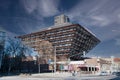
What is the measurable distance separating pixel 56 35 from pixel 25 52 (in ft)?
155

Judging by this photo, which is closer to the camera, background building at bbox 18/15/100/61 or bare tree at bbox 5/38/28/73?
bare tree at bbox 5/38/28/73

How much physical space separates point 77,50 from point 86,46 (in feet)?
50.3

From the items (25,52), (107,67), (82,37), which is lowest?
(107,67)

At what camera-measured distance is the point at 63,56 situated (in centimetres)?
12112

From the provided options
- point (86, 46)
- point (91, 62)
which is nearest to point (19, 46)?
point (91, 62)

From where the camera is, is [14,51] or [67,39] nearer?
[14,51]

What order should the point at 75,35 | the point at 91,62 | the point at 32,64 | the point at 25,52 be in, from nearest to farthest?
1. the point at 25,52
2. the point at 91,62
3. the point at 32,64
4. the point at 75,35

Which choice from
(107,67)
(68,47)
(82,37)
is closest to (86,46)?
(82,37)

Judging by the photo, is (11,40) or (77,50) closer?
(11,40)

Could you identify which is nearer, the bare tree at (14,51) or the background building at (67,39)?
the bare tree at (14,51)

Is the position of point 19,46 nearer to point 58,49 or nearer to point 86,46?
point 58,49

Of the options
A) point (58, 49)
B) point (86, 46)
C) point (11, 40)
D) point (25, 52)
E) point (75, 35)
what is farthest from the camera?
point (86, 46)

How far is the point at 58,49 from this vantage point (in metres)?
125

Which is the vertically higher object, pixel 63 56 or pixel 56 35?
pixel 56 35
